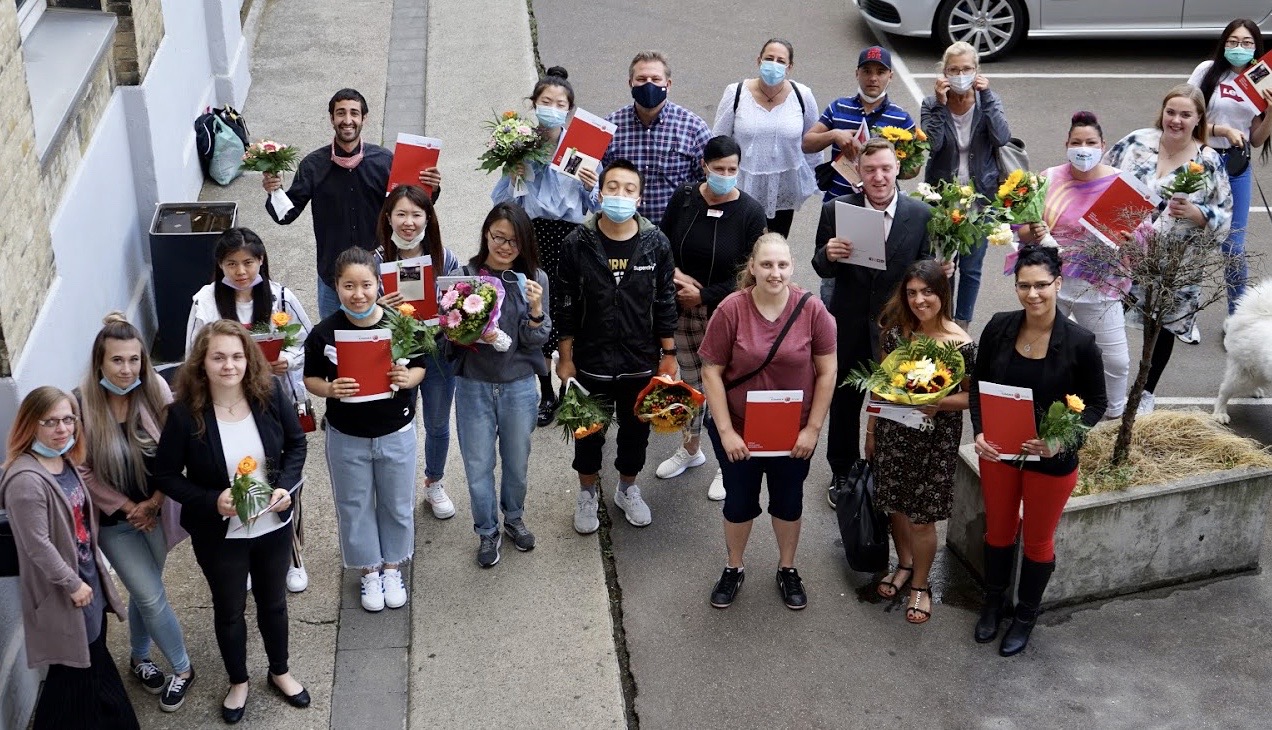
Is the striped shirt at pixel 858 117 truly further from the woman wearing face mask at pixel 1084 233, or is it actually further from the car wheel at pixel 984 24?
the car wheel at pixel 984 24

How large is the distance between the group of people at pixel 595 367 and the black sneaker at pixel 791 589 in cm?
1

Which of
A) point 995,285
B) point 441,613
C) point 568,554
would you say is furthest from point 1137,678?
point 995,285

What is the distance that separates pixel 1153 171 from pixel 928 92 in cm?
563

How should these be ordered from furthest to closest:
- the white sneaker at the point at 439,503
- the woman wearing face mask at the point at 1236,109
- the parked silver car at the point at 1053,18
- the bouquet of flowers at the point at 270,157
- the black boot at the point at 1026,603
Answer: the parked silver car at the point at 1053,18 → the woman wearing face mask at the point at 1236,109 → the bouquet of flowers at the point at 270,157 → the white sneaker at the point at 439,503 → the black boot at the point at 1026,603

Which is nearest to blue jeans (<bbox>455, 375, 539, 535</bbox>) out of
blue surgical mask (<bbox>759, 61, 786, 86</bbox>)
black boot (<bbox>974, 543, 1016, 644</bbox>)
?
black boot (<bbox>974, 543, 1016, 644</bbox>)

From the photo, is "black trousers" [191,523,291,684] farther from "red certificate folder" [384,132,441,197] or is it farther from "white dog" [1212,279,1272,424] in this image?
"white dog" [1212,279,1272,424]

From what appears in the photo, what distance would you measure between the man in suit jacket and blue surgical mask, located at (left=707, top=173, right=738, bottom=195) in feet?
1.71

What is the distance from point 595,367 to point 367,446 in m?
1.28

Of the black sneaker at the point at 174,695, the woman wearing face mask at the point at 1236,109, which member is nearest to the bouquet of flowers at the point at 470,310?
the black sneaker at the point at 174,695

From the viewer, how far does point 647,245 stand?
22.4ft

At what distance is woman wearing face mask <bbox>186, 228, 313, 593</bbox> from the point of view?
640 centimetres

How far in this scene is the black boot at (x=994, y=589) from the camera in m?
6.57

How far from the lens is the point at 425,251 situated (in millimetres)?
6898

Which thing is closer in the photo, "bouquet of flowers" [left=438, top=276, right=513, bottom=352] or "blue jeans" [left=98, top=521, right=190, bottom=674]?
"blue jeans" [left=98, top=521, right=190, bottom=674]
